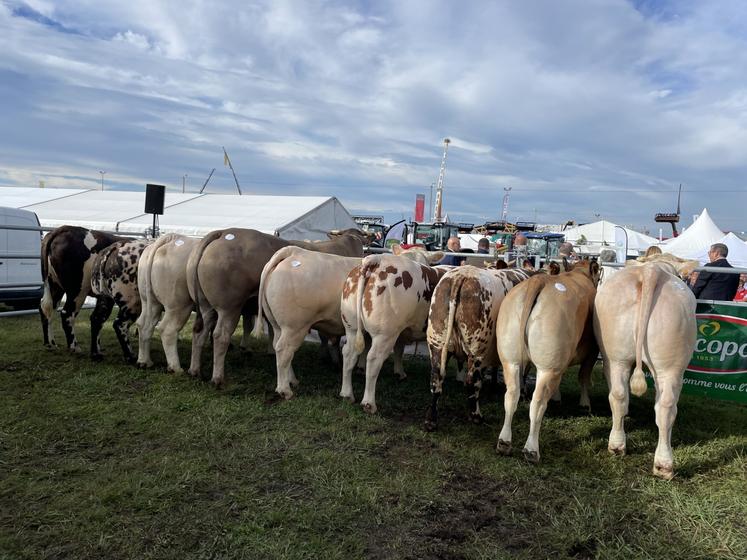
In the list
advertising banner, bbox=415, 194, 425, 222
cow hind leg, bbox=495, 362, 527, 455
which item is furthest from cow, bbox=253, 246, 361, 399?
advertising banner, bbox=415, 194, 425, 222

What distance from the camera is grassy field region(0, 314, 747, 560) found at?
2955 millimetres

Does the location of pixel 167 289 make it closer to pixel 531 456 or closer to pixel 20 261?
pixel 531 456

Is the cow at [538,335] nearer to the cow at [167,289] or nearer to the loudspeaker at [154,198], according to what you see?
the cow at [167,289]

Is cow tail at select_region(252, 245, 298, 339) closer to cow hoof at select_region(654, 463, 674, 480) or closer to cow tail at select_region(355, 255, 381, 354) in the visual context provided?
cow tail at select_region(355, 255, 381, 354)

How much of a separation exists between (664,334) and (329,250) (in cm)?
457

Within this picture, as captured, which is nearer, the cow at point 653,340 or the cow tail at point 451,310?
the cow at point 653,340

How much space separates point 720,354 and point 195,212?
58.2ft

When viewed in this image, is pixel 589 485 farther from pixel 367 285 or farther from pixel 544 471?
pixel 367 285

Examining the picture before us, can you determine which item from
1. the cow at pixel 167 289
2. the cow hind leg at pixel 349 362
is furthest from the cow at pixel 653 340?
the cow at pixel 167 289

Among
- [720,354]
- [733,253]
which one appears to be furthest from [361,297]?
[733,253]

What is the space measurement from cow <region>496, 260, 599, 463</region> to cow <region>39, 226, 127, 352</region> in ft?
18.7

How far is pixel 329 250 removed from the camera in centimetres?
740

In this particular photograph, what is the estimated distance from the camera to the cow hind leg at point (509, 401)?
4.23 meters

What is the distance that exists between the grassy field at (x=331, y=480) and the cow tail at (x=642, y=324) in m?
0.70
